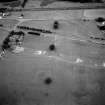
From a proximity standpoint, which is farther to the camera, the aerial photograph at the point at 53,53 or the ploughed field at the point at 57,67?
the aerial photograph at the point at 53,53

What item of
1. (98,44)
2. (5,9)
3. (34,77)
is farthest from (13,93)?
(5,9)

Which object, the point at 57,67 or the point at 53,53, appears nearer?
the point at 57,67

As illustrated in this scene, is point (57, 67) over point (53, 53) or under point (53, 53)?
under

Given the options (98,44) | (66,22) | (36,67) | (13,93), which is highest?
(66,22)

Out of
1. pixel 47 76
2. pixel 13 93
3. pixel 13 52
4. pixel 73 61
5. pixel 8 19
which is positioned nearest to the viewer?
pixel 13 93

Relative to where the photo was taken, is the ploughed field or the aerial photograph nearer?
the ploughed field

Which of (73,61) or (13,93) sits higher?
(73,61)

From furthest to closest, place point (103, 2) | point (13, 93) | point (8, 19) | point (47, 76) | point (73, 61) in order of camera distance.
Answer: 1. point (103, 2)
2. point (8, 19)
3. point (73, 61)
4. point (47, 76)
5. point (13, 93)

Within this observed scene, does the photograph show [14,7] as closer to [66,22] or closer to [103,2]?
[66,22]
